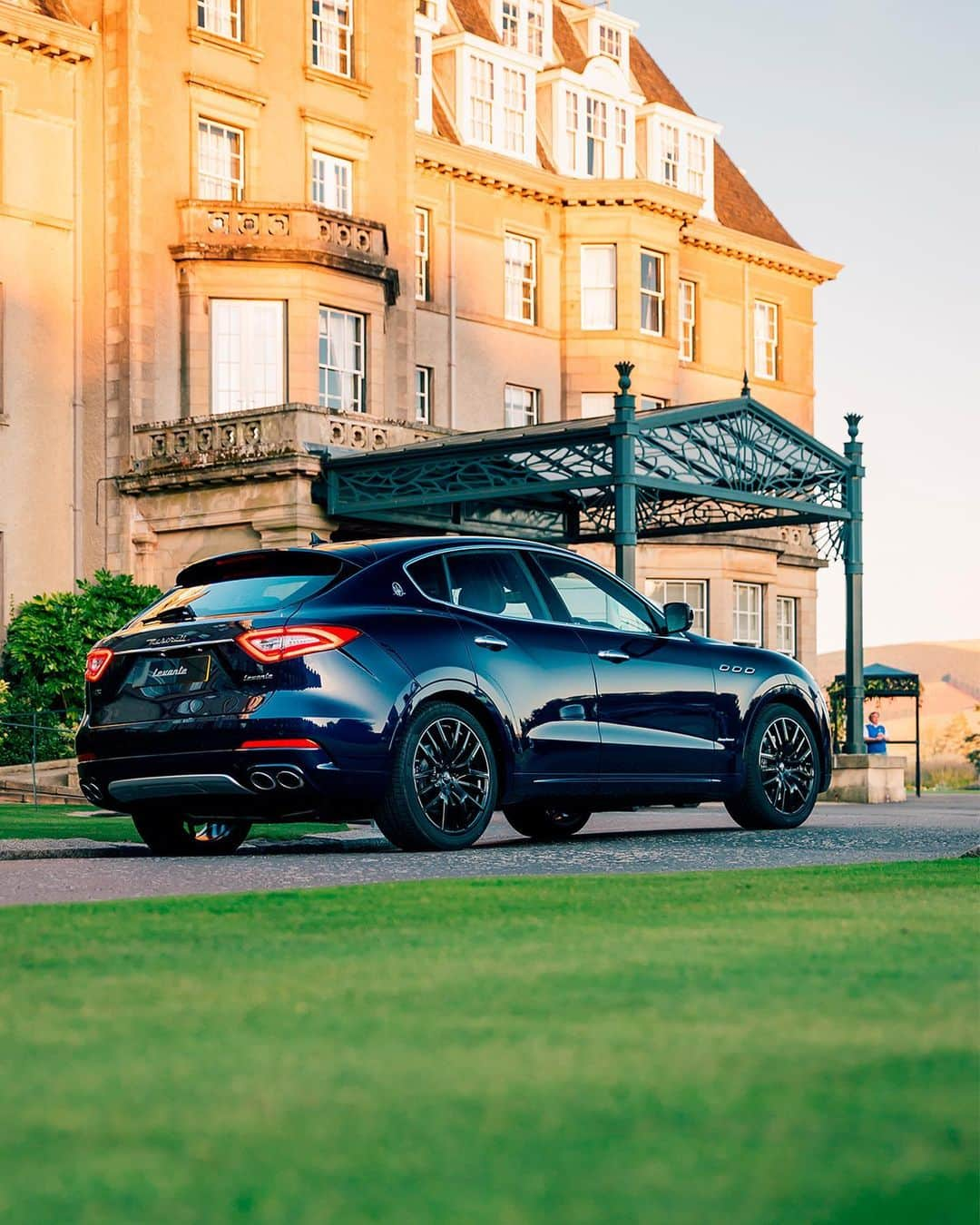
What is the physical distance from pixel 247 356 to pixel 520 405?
10.2m

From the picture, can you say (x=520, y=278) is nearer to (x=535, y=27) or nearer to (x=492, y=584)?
(x=535, y=27)

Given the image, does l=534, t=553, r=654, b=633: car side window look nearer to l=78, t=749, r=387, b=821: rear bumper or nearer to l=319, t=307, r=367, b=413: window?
l=78, t=749, r=387, b=821: rear bumper

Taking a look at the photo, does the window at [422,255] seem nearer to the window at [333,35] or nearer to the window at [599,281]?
the window at [599,281]

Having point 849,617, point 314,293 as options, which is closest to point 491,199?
point 314,293

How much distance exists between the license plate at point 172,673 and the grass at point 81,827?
92.8 inches

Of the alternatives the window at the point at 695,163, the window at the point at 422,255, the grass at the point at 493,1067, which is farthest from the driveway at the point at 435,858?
the window at the point at 695,163

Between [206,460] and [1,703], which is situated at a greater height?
[206,460]

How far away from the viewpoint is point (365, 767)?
10.2m

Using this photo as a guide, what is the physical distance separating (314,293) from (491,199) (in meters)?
9.87

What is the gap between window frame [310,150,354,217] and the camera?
3331cm

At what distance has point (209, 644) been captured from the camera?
10.4m

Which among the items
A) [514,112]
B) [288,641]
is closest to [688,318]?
[514,112]

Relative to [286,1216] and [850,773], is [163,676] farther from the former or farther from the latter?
[850,773]

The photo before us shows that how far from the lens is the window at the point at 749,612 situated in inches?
1618
